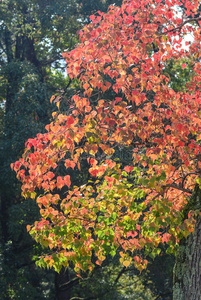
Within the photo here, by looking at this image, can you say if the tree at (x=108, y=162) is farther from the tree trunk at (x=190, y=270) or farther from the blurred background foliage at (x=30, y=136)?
the blurred background foliage at (x=30, y=136)

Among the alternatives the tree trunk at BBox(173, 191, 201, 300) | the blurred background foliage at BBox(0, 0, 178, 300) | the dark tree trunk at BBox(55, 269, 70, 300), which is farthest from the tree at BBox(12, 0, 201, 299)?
the dark tree trunk at BBox(55, 269, 70, 300)

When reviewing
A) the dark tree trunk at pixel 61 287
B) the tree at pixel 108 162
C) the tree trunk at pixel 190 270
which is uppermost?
the tree at pixel 108 162

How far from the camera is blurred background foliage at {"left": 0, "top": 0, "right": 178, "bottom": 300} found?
12.8 m

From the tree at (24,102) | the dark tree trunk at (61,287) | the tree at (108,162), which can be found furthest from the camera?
the dark tree trunk at (61,287)

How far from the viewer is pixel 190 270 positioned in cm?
529

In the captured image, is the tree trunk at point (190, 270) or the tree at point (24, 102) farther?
the tree at point (24, 102)

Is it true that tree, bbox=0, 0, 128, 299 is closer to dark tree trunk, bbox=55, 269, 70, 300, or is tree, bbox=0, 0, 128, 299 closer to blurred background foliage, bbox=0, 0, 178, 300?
blurred background foliage, bbox=0, 0, 178, 300

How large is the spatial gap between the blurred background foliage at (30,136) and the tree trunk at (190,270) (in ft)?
23.5

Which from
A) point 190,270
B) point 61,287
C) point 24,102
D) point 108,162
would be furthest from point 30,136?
point 190,270

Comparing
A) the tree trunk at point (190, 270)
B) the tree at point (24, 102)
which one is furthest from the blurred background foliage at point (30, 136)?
the tree trunk at point (190, 270)

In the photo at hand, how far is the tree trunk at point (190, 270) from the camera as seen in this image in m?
5.21

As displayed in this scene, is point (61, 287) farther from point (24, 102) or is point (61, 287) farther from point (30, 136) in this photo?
point (24, 102)

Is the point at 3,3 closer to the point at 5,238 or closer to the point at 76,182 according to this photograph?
the point at 76,182

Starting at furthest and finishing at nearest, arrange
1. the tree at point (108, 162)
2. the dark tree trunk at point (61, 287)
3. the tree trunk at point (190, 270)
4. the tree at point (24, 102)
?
the dark tree trunk at point (61, 287)
the tree at point (24, 102)
the tree trunk at point (190, 270)
the tree at point (108, 162)
